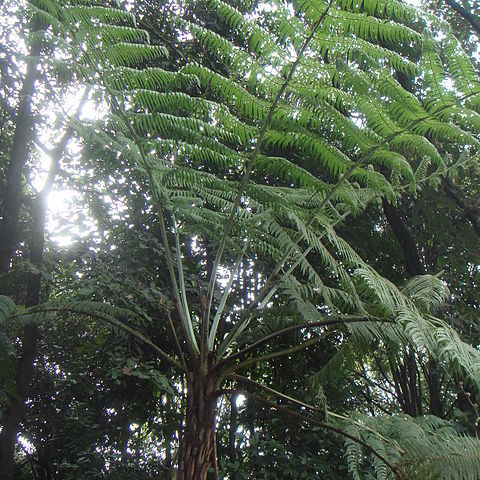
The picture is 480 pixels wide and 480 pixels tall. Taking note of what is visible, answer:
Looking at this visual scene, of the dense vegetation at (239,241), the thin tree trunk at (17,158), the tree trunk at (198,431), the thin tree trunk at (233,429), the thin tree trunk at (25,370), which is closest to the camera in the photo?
the tree trunk at (198,431)

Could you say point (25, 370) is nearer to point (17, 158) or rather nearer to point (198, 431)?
point (17, 158)

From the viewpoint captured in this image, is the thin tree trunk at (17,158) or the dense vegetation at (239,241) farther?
the thin tree trunk at (17,158)

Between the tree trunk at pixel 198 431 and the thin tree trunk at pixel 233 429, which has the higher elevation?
the thin tree trunk at pixel 233 429

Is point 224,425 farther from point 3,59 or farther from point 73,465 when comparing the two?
point 3,59

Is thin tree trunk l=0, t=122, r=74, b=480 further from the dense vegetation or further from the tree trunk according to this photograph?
the tree trunk

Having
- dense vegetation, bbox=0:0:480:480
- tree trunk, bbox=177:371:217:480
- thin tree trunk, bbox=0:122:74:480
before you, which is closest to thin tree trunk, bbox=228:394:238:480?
dense vegetation, bbox=0:0:480:480

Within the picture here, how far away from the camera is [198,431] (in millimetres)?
1258

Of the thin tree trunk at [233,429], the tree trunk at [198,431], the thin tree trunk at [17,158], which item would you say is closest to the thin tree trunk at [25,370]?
the thin tree trunk at [17,158]

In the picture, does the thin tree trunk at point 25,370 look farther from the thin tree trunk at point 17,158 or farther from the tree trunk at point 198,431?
the tree trunk at point 198,431

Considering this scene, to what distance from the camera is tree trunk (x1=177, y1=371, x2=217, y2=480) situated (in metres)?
1.22

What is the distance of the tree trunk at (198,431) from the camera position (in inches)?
47.9

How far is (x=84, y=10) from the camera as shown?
4.92ft

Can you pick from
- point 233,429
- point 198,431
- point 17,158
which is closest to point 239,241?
point 198,431

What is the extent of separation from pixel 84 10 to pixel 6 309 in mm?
1080
